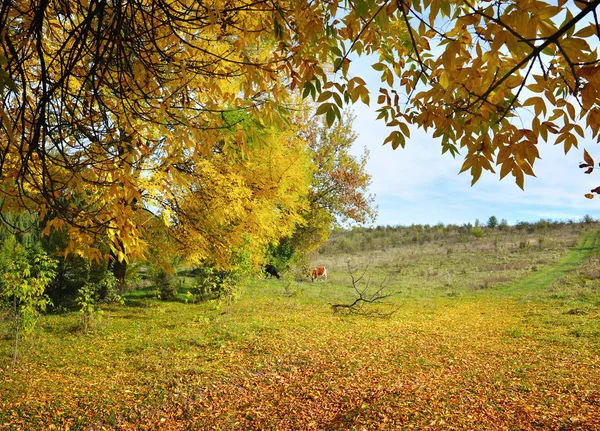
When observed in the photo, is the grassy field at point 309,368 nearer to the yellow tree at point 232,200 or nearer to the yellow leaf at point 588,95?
the yellow tree at point 232,200

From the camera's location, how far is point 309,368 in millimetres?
6152

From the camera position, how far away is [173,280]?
46.5ft

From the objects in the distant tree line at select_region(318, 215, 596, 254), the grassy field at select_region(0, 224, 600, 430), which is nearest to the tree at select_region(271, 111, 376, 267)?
the grassy field at select_region(0, 224, 600, 430)

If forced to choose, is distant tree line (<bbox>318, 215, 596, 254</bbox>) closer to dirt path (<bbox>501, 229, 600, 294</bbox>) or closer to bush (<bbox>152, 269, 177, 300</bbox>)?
dirt path (<bbox>501, 229, 600, 294</bbox>)

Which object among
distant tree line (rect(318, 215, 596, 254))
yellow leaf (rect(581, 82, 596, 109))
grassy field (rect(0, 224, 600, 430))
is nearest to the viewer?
yellow leaf (rect(581, 82, 596, 109))

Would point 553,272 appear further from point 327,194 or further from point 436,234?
point 436,234

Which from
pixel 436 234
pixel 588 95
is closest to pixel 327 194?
pixel 588 95

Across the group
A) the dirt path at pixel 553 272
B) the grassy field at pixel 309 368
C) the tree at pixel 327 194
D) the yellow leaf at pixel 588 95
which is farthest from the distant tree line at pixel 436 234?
the yellow leaf at pixel 588 95

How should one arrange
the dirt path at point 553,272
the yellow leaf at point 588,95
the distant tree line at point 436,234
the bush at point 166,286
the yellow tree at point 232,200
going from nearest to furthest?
the yellow leaf at point 588,95 → the yellow tree at point 232,200 → the bush at point 166,286 → the dirt path at point 553,272 → the distant tree line at point 436,234

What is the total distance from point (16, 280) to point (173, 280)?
23.0ft

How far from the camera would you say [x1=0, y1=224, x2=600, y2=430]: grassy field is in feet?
14.5

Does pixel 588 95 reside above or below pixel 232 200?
below

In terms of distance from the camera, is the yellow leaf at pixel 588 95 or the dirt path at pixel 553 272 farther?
the dirt path at pixel 553 272

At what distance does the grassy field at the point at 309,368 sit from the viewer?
4.43m
